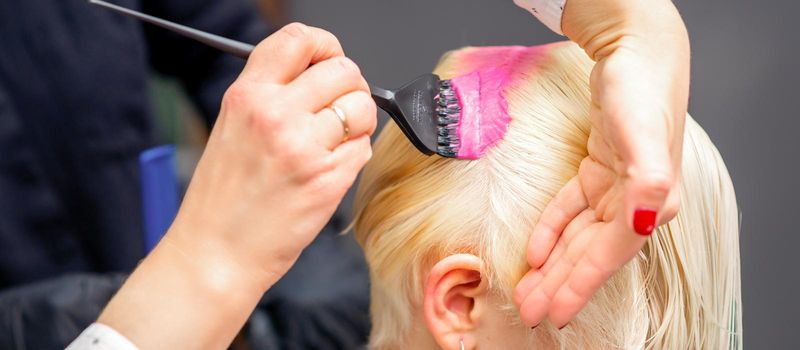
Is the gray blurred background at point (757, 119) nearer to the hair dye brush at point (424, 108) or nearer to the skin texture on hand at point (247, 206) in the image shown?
the hair dye brush at point (424, 108)

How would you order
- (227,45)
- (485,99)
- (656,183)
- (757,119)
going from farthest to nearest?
(757,119) → (485,99) → (227,45) → (656,183)

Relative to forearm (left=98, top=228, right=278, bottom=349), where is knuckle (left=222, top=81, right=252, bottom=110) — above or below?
above

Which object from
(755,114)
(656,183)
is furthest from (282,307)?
(755,114)

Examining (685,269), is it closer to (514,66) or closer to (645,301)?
(645,301)

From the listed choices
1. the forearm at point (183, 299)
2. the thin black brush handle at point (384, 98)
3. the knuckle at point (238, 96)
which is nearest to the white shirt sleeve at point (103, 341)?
the forearm at point (183, 299)

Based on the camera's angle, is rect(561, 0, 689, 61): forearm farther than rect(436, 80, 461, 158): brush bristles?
No

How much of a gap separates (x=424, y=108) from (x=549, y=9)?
0.49 ft

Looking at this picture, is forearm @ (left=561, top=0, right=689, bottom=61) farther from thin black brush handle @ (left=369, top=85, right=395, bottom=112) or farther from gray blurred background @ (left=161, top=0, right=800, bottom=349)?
gray blurred background @ (left=161, top=0, right=800, bottom=349)

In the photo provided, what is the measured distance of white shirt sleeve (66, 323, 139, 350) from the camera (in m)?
0.55

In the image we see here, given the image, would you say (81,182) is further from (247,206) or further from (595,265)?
(595,265)

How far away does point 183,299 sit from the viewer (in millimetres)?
562

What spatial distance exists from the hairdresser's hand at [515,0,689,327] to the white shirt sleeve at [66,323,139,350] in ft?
1.05

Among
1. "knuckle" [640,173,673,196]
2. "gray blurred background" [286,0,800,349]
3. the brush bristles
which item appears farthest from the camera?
"gray blurred background" [286,0,800,349]

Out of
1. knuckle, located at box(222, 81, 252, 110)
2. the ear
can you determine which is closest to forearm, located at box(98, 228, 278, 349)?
knuckle, located at box(222, 81, 252, 110)
